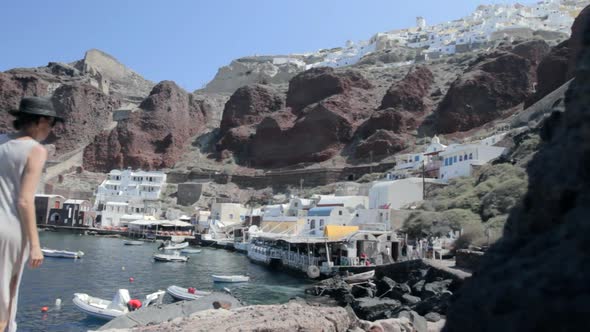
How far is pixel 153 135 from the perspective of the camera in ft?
318

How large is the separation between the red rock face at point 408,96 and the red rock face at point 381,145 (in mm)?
7505

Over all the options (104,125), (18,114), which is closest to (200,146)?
(104,125)

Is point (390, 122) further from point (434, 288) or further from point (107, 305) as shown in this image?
point (107, 305)

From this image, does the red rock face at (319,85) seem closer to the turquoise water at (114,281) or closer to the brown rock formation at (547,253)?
the turquoise water at (114,281)

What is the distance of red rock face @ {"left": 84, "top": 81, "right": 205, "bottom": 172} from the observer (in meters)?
91.2

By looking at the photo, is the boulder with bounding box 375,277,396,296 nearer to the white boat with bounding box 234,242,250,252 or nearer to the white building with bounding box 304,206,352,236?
the white building with bounding box 304,206,352,236

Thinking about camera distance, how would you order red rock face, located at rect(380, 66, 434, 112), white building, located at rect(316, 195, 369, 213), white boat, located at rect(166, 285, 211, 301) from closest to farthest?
white boat, located at rect(166, 285, 211, 301) < white building, located at rect(316, 195, 369, 213) < red rock face, located at rect(380, 66, 434, 112)

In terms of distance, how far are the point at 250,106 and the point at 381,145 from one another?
32.6 metres

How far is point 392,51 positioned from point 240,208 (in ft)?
263

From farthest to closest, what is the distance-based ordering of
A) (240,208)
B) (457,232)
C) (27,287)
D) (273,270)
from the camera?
1. (240,208)
2. (273,270)
3. (457,232)
4. (27,287)

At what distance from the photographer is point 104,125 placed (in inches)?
4190

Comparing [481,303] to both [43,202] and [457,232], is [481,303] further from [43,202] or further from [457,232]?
[43,202]

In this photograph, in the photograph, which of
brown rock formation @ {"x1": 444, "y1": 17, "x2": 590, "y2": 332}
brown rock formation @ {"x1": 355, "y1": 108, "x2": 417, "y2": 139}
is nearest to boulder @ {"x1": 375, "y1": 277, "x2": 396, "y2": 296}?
brown rock formation @ {"x1": 444, "y1": 17, "x2": 590, "y2": 332}

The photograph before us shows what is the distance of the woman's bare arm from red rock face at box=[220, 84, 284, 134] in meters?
Answer: 94.9
